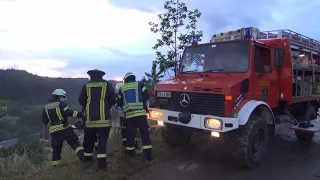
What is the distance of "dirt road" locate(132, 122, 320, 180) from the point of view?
5.00 m

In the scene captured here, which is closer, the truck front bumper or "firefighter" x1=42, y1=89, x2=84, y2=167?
the truck front bumper

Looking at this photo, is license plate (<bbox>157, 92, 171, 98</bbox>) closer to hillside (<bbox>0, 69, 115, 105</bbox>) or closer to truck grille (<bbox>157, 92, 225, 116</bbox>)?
truck grille (<bbox>157, 92, 225, 116</bbox>)

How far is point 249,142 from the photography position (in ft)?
16.9

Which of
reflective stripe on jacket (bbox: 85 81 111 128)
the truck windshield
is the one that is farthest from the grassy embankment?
the truck windshield

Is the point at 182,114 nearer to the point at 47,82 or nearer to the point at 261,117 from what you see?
the point at 261,117

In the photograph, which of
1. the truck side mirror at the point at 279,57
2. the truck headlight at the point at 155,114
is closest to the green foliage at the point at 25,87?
the truck headlight at the point at 155,114

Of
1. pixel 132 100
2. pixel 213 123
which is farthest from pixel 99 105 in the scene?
pixel 213 123

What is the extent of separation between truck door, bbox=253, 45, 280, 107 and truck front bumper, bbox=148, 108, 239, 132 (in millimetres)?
1230

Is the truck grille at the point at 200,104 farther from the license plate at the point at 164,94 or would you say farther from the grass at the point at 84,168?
the grass at the point at 84,168

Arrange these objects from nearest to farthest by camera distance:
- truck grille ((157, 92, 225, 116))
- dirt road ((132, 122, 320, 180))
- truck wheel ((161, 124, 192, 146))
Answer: dirt road ((132, 122, 320, 180)) → truck grille ((157, 92, 225, 116)) → truck wheel ((161, 124, 192, 146))

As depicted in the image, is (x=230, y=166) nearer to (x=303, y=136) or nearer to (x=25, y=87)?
(x=303, y=136)

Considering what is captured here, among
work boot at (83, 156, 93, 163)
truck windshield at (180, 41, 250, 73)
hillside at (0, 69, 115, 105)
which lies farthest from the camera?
hillside at (0, 69, 115, 105)

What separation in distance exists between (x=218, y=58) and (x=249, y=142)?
1.84 metres

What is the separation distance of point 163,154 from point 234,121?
189 centimetres
